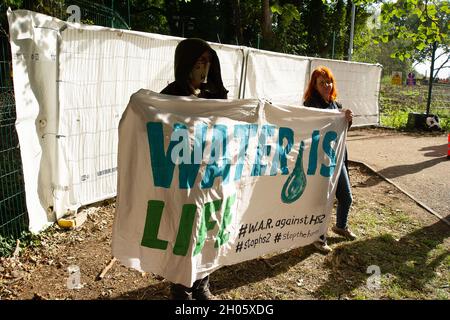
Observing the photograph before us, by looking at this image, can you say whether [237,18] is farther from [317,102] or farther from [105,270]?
[105,270]

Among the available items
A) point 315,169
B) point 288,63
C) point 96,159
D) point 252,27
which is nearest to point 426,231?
point 315,169

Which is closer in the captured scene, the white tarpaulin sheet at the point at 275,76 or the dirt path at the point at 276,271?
the dirt path at the point at 276,271

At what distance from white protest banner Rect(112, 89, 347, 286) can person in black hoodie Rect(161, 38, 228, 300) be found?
0.48 feet

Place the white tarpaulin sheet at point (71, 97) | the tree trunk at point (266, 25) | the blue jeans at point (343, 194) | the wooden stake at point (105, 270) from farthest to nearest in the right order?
the tree trunk at point (266, 25) → the blue jeans at point (343, 194) → the white tarpaulin sheet at point (71, 97) → the wooden stake at point (105, 270)

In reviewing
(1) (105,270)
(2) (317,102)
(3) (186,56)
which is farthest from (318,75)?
(1) (105,270)

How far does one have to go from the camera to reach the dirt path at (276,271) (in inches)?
141

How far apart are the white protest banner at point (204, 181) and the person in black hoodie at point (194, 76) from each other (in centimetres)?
15

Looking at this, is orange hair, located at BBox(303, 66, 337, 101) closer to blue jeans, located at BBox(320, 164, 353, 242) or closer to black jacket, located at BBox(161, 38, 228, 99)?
blue jeans, located at BBox(320, 164, 353, 242)

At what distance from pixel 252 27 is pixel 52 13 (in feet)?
55.4

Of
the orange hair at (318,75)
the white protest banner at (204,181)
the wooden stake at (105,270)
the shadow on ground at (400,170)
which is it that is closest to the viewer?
the white protest banner at (204,181)

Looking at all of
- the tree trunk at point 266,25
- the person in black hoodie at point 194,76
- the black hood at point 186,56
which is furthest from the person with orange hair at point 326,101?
the tree trunk at point 266,25

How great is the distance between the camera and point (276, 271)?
3.99 meters

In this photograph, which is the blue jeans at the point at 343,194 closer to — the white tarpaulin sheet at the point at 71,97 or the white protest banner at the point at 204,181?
the white protest banner at the point at 204,181
